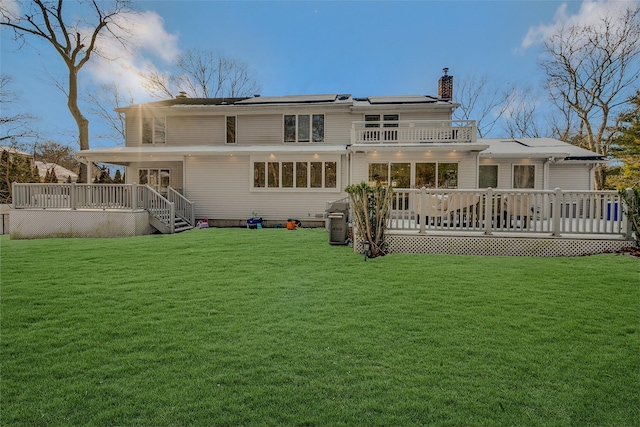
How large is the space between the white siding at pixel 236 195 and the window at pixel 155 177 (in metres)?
2.47

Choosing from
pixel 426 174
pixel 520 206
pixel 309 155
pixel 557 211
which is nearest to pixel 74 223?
pixel 309 155

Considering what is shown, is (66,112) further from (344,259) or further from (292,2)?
(344,259)

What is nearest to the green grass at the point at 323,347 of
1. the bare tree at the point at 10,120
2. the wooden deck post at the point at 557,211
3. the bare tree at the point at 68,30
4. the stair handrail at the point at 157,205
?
the wooden deck post at the point at 557,211

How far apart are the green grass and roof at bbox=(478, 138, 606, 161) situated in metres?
9.66

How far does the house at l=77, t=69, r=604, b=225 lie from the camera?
13930 millimetres

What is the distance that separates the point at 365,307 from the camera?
4.25m

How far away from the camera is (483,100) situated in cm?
3053

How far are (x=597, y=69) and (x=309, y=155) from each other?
77.9 ft

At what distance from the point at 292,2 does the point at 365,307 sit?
58.3 ft

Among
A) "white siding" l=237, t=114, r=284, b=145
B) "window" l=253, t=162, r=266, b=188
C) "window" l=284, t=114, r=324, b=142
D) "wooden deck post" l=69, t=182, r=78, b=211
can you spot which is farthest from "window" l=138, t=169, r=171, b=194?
"window" l=284, t=114, r=324, b=142

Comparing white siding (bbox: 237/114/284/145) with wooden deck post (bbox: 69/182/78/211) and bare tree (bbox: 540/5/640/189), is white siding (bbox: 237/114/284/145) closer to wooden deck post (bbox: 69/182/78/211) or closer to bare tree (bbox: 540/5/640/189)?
wooden deck post (bbox: 69/182/78/211)

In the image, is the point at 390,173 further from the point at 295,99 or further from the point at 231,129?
the point at 231,129

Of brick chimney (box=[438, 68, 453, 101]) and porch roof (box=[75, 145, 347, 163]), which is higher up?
brick chimney (box=[438, 68, 453, 101])

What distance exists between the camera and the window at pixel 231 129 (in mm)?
16797
